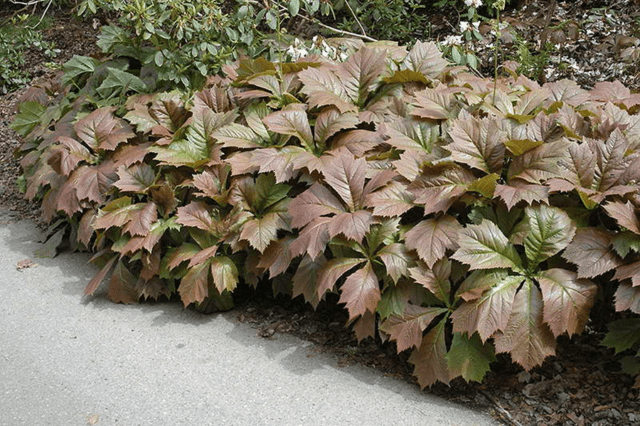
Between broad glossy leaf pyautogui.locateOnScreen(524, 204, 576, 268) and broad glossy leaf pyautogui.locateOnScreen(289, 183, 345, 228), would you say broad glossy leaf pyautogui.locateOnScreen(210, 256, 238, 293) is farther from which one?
broad glossy leaf pyautogui.locateOnScreen(524, 204, 576, 268)

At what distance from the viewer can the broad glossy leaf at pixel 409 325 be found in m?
2.70

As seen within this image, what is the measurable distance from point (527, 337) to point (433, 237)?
52 cm

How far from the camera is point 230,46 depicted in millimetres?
4266

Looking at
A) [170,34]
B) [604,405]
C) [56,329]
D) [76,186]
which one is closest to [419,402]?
[604,405]

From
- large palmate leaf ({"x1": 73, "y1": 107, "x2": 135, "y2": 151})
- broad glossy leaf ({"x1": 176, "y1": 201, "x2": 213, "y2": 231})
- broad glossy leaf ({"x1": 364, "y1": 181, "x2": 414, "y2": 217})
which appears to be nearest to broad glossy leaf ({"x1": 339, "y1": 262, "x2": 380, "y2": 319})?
broad glossy leaf ({"x1": 364, "y1": 181, "x2": 414, "y2": 217})

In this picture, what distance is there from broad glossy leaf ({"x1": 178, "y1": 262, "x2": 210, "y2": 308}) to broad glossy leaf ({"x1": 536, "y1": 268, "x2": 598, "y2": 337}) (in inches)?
58.4

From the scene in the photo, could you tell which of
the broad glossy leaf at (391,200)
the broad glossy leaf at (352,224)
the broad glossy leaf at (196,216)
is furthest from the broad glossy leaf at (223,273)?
the broad glossy leaf at (391,200)

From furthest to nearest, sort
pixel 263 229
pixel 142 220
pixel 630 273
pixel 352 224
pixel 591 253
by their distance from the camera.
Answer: pixel 142 220
pixel 263 229
pixel 352 224
pixel 591 253
pixel 630 273

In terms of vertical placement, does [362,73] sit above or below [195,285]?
above

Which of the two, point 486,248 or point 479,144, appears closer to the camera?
point 486,248

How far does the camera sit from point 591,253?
2.60 meters

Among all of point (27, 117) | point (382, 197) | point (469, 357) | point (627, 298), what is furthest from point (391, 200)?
point (27, 117)

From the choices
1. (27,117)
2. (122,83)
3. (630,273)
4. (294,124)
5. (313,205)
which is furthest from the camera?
(27,117)

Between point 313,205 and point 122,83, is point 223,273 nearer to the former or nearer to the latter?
point 313,205
